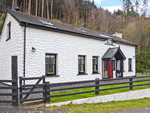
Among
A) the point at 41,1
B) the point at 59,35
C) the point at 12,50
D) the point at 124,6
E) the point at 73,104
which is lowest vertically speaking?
the point at 73,104

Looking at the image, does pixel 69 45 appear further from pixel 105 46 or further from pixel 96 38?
pixel 105 46

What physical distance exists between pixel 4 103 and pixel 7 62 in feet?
21.6

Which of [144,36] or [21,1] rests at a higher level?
[21,1]

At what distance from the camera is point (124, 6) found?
51.3 meters

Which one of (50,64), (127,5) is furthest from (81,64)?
(127,5)

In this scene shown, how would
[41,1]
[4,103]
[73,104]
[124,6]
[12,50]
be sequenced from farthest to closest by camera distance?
[124,6]
[41,1]
[12,50]
[73,104]
[4,103]

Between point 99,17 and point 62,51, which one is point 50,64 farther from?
point 99,17

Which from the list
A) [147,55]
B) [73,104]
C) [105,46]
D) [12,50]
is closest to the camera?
[73,104]

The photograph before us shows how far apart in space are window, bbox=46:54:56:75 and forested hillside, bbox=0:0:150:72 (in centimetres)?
2137

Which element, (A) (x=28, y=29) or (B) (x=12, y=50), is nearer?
(A) (x=28, y=29)

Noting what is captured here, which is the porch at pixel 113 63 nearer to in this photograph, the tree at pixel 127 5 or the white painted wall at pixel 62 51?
the white painted wall at pixel 62 51

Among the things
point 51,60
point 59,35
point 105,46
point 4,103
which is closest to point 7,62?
point 51,60

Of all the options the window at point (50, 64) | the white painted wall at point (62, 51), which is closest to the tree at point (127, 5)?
the white painted wall at point (62, 51)

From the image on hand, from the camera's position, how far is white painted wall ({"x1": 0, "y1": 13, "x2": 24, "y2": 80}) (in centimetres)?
977
